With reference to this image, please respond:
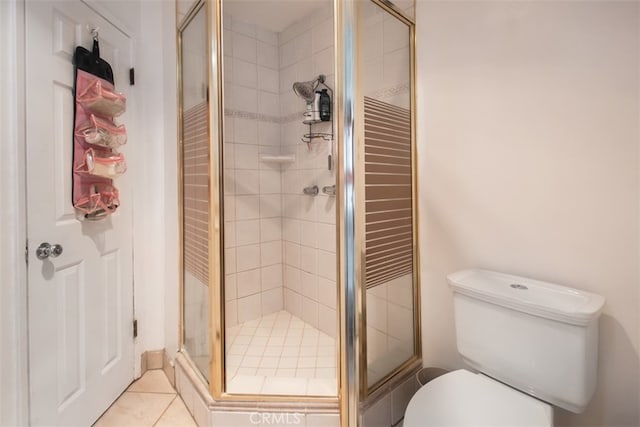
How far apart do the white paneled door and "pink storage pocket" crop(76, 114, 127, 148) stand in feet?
0.18

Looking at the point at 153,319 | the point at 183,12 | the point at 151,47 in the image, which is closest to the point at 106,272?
the point at 153,319

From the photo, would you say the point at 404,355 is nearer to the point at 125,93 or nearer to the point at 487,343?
the point at 487,343

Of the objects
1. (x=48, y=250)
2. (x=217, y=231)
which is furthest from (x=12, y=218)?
(x=217, y=231)

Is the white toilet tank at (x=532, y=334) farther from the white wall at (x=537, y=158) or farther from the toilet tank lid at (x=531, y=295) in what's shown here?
the white wall at (x=537, y=158)

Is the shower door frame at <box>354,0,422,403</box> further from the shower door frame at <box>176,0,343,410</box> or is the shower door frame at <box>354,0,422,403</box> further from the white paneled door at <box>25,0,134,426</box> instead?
the white paneled door at <box>25,0,134,426</box>

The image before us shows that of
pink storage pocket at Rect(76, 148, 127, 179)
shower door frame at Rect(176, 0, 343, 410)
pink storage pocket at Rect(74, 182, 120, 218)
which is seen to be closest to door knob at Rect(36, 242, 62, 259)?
pink storage pocket at Rect(74, 182, 120, 218)

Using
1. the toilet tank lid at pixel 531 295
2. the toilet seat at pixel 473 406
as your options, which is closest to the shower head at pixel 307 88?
the toilet tank lid at pixel 531 295

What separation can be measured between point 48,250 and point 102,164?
41 centimetres

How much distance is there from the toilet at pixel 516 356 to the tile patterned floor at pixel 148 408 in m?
1.13

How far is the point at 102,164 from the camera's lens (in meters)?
1.36

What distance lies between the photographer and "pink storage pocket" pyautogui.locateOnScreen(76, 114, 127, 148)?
1304 millimetres

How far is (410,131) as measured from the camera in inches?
57.6

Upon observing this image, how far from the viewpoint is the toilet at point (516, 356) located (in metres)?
0.93

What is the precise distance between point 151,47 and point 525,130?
1958mm
